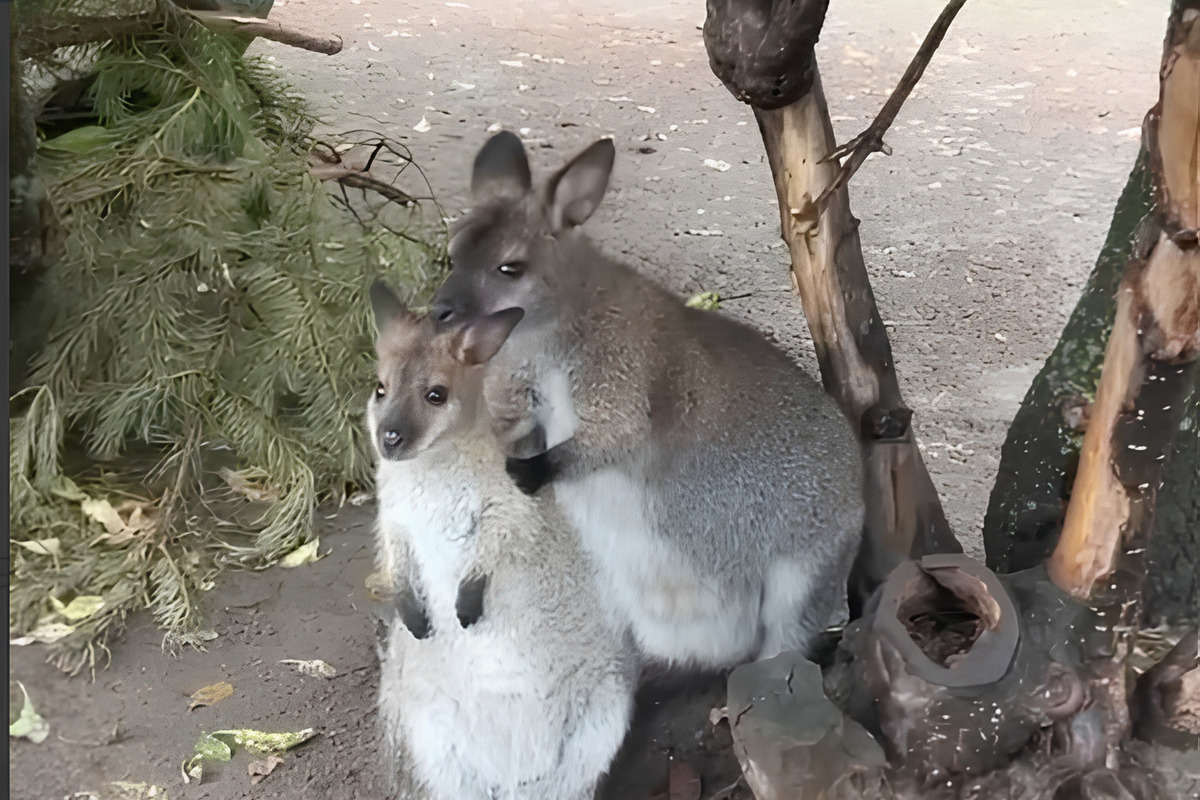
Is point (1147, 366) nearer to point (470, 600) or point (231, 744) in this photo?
point (470, 600)

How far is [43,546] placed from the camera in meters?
1.49

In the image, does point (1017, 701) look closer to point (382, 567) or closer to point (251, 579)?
point (382, 567)

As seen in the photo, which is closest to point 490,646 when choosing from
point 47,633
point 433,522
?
point 433,522

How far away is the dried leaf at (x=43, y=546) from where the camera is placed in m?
1.49

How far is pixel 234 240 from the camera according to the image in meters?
1.51

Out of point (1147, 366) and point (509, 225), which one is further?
point (1147, 366)

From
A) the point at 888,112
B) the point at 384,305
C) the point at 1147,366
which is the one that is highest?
the point at 888,112

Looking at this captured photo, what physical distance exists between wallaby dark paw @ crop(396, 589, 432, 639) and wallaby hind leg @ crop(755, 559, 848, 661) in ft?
1.71

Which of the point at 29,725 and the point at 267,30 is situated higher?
the point at 267,30

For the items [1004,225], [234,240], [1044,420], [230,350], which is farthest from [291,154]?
[1044,420]

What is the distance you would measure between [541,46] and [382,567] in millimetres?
817

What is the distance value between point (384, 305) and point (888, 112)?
2.63 ft

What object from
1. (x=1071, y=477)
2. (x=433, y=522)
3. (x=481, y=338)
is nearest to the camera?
(x=481, y=338)

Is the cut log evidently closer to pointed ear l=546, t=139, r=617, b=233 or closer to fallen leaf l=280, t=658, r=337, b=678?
pointed ear l=546, t=139, r=617, b=233
